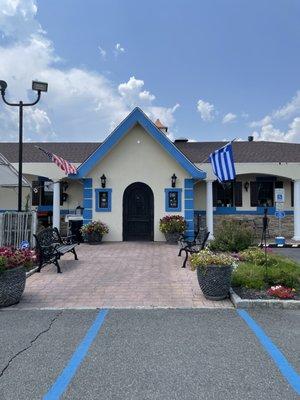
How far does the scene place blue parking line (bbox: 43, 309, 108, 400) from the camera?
3.60m

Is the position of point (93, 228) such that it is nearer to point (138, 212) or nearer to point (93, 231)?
point (93, 231)

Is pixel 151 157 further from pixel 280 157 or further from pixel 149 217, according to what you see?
pixel 280 157

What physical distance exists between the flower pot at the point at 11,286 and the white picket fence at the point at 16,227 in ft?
19.7

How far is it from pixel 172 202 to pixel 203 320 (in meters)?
10.5

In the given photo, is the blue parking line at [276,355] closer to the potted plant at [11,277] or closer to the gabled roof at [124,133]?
A: the potted plant at [11,277]

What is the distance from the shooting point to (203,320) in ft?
19.1

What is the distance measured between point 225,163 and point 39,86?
20.9 ft

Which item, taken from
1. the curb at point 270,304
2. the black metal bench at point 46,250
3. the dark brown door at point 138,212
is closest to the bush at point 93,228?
the dark brown door at point 138,212

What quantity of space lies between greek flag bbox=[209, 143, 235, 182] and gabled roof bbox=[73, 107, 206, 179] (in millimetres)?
3413

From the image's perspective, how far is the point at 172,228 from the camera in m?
15.3

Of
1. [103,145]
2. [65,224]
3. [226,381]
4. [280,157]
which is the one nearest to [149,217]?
[103,145]

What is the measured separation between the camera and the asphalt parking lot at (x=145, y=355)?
3.62m

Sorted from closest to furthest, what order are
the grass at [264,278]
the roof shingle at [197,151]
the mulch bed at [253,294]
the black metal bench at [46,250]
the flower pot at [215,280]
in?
the mulch bed at [253,294], the flower pot at [215,280], the grass at [264,278], the black metal bench at [46,250], the roof shingle at [197,151]

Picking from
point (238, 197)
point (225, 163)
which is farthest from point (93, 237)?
point (238, 197)
